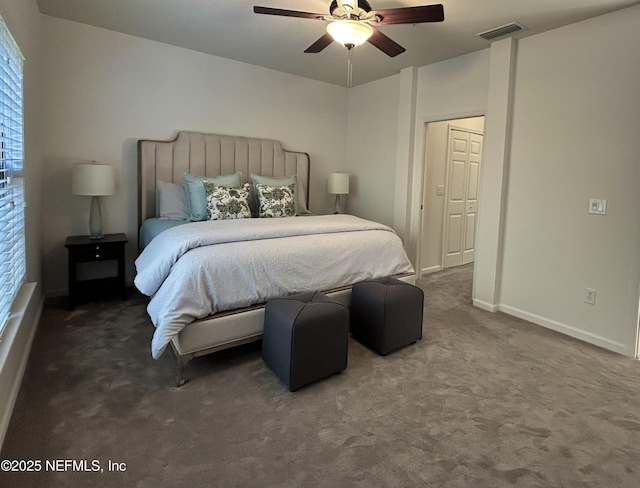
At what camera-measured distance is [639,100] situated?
2820 mm

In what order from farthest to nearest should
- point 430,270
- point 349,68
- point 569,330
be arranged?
point 430,270 < point 349,68 < point 569,330

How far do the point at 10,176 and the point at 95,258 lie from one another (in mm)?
1464

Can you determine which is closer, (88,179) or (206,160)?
(88,179)

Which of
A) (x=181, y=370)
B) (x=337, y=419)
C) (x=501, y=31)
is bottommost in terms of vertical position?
(x=337, y=419)

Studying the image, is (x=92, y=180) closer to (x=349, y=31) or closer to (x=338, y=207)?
(x=349, y=31)

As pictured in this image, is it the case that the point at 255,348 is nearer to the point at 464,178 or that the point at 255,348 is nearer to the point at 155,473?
the point at 155,473

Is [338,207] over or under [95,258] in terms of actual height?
over

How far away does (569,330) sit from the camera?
3.29m

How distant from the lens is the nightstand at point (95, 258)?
343 centimetres

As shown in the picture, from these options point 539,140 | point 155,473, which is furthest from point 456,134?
point 155,473

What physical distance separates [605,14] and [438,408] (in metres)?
3.24

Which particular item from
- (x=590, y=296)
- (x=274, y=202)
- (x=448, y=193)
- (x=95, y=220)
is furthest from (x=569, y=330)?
(x=95, y=220)

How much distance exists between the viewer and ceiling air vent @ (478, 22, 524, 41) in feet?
10.6

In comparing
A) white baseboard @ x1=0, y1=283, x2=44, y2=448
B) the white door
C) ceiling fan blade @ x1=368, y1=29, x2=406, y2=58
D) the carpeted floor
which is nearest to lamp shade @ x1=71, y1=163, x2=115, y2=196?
white baseboard @ x1=0, y1=283, x2=44, y2=448
